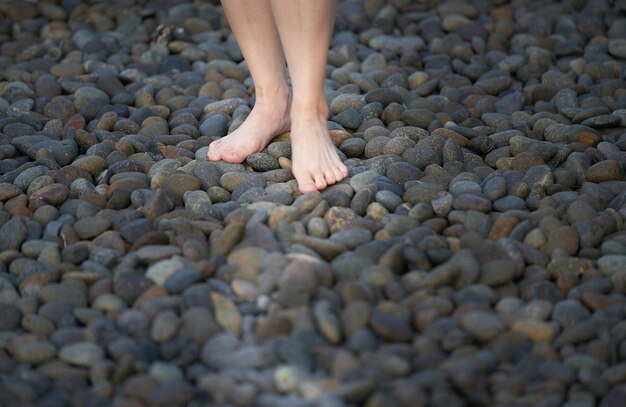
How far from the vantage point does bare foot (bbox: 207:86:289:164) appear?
Result: 2500 millimetres

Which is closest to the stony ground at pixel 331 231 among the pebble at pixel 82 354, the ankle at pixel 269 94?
the pebble at pixel 82 354

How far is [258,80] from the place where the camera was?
2518 millimetres

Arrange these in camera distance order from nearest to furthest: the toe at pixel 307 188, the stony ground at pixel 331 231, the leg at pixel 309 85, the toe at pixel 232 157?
the stony ground at pixel 331 231 → the leg at pixel 309 85 → the toe at pixel 307 188 → the toe at pixel 232 157

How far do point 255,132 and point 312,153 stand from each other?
0.79ft

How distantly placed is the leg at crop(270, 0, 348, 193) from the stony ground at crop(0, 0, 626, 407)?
0.07m

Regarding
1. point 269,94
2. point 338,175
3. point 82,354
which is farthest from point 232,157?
point 82,354

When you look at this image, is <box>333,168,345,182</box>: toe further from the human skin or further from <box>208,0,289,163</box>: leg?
<box>208,0,289,163</box>: leg

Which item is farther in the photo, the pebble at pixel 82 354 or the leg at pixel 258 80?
the leg at pixel 258 80

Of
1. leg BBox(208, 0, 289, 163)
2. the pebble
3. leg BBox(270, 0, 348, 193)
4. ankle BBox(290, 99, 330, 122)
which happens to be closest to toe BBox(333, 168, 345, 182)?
leg BBox(270, 0, 348, 193)

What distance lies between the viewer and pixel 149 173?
2.45m

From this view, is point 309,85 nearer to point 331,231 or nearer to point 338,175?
point 338,175

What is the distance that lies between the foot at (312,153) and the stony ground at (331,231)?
5cm

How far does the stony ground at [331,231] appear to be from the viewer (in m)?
1.73

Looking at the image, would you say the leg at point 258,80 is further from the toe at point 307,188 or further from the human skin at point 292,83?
the toe at point 307,188
